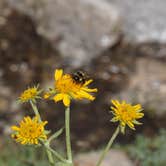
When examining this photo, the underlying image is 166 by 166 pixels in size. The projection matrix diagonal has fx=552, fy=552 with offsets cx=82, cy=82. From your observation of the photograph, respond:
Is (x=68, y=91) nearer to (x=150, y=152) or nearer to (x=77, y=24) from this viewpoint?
(x=150, y=152)

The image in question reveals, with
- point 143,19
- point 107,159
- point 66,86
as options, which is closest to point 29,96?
point 66,86

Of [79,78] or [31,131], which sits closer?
[31,131]

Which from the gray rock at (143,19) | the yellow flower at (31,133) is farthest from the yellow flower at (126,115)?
the gray rock at (143,19)

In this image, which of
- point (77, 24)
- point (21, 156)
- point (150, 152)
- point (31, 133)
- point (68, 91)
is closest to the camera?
point (31, 133)

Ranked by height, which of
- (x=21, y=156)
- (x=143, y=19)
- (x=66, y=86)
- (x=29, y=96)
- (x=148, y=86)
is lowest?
(x=21, y=156)

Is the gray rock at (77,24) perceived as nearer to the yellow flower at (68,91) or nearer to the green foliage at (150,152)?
the green foliage at (150,152)

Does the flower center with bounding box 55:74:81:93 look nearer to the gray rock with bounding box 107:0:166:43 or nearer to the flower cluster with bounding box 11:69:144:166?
the flower cluster with bounding box 11:69:144:166

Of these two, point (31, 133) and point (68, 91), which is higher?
point (68, 91)
